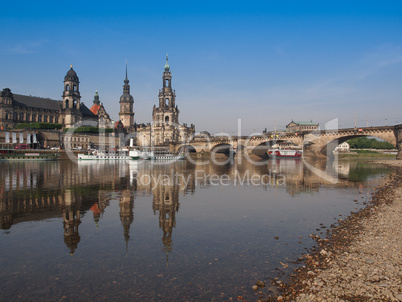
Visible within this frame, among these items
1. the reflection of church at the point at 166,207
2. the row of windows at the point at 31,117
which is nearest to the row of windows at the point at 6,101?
the row of windows at the point at 31,117

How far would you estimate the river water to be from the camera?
945 centimetres

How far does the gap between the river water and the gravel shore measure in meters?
0.89

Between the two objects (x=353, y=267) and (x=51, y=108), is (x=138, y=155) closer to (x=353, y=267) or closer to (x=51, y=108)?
(x=51, y=108)

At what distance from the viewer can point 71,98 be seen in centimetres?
12975

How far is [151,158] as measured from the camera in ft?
276

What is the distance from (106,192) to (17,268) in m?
16.1

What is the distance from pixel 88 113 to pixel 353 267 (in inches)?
5782

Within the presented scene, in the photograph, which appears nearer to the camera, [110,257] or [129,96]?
[110,257]

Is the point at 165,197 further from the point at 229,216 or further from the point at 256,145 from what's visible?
the point at 256,145

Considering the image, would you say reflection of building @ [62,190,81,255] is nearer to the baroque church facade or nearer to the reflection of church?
the reflection of church

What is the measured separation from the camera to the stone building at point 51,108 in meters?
118

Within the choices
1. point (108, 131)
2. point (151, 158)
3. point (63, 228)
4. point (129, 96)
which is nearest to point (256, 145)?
point (151, 158)

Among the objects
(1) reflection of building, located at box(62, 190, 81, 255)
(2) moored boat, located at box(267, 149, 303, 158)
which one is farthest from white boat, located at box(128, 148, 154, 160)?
(1) reflection of building, located at box(62, 190, 81, 255)

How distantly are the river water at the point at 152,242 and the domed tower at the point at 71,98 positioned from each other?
111889 millimetres
